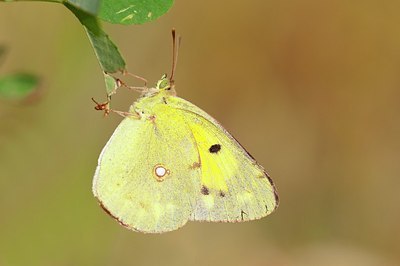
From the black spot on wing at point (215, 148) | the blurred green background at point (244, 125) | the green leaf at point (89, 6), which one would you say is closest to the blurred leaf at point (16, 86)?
the black spot on wing at point (215, 148)

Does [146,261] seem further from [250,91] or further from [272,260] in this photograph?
[250,91]

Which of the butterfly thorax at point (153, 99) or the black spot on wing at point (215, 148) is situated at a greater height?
the butterfly thorax at point (153, 99)

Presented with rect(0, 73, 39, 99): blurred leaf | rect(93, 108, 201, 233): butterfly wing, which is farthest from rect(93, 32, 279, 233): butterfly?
rect(0, 73, 39, 99): blurred leaf

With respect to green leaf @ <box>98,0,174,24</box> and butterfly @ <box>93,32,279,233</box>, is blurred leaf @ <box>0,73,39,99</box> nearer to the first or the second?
butterfly @ <box>93,32,279,233</box>

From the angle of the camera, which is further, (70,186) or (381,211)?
(381,211)

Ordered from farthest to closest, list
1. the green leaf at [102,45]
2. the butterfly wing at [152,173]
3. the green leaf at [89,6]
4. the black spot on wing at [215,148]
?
the black spot on wing at [215,148] → the butterfly wing at [152,173] → the green leaf at [102,45] → the green leaf at [89,6]

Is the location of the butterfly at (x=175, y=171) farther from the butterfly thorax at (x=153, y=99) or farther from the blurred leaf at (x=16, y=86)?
the blurred leaf at (x=16, y=86)

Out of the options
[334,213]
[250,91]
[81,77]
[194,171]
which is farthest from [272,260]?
[194,171]
